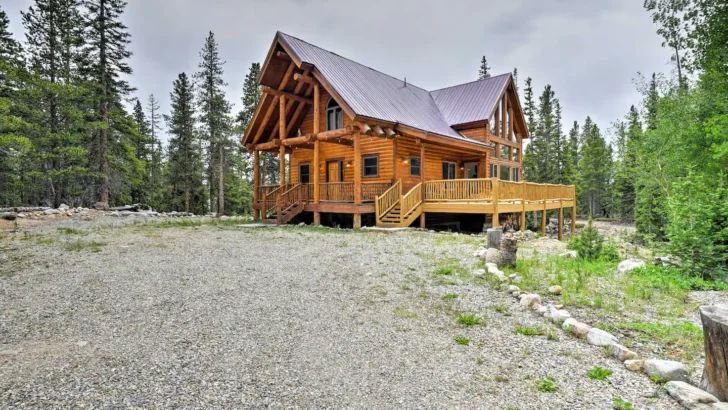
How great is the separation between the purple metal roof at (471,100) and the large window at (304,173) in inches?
345

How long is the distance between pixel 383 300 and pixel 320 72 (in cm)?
1189

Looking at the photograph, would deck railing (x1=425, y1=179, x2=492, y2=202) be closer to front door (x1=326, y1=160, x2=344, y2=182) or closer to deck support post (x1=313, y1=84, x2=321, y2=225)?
deck support post (x1=313, y1=84, x2=321, y2=225)

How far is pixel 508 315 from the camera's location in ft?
14.9

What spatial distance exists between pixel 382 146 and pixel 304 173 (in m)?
5.68

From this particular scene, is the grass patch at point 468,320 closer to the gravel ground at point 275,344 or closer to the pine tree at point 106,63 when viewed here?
the gravel ground at point 275,344

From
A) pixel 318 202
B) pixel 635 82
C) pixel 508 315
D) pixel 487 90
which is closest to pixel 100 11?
pixel 318 202

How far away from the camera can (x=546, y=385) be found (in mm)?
2889

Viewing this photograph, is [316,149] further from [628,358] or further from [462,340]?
[628,358]

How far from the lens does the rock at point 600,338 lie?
142 inches

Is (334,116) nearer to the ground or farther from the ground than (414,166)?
farther from the ground

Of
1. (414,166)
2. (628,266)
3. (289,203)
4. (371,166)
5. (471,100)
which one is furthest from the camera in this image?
(471,100)

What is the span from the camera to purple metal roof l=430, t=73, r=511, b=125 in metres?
19.6

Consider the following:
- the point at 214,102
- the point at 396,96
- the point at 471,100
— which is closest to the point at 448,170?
the point at 396,96

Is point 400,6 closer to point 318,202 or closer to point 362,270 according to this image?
point 318,202
